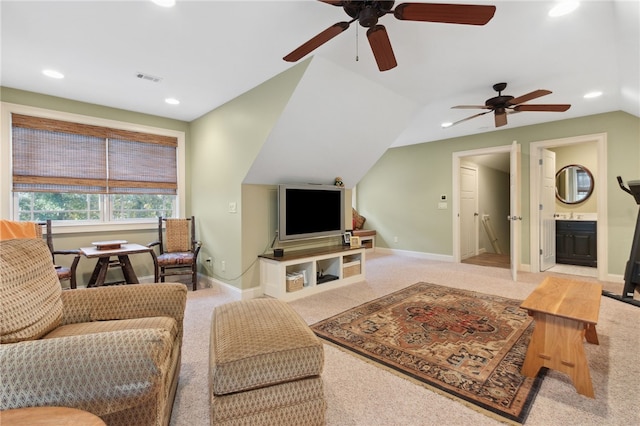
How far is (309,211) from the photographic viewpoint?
4.13m

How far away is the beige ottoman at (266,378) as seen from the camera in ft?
4.24

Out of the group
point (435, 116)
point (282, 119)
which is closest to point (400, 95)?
point (435, 116)

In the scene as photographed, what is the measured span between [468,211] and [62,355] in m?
6.74

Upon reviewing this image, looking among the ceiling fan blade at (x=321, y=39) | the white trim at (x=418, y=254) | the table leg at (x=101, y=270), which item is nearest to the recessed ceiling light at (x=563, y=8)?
the ceiling fan blade at (x=321, y=39)

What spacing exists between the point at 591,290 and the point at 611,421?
1.01 meters

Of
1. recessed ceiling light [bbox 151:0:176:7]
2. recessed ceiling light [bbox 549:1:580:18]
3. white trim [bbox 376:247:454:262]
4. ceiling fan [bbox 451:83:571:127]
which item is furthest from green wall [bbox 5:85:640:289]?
recessed ceiling light [bbox 549:1:580:18]

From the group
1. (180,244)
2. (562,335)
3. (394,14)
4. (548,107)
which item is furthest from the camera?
(180,244)

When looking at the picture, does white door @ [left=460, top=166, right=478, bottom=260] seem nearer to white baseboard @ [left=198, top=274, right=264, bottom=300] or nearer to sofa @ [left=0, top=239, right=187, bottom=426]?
white baseboard @ [left=198, top=274, right=264, bottom=300]

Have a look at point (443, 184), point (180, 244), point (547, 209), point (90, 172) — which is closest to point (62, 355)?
point (180, 244)

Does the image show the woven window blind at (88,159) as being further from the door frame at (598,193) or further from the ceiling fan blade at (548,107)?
the door frame at (598,193)

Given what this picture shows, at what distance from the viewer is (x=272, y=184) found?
3.91m

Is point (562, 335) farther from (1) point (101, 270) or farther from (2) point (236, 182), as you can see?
(1) point (101, 270)

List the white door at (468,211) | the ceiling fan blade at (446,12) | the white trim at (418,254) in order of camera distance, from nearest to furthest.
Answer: the ceiling fan blade at (446,12)
the white trim at (418,254)
the white door at (468,211)

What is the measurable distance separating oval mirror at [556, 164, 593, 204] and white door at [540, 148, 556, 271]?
449 millimetres
